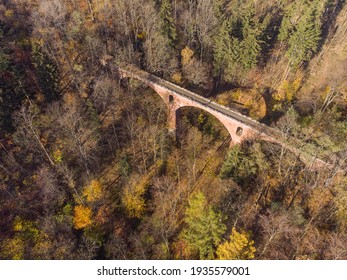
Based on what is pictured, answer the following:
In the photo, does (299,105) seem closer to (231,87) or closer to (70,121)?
(231,87)

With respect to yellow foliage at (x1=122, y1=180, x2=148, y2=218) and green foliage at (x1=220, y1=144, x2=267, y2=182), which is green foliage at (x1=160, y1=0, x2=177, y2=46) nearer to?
green foliage at (x1=220, y1=144, x2=267, y2=182)

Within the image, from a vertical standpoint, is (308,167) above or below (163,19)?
below

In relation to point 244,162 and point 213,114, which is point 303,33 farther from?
point 244,162

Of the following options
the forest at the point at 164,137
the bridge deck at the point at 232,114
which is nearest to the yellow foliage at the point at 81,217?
the forest at the point at 164,137

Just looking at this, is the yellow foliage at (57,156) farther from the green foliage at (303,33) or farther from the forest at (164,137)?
the green foliage at (303,33)

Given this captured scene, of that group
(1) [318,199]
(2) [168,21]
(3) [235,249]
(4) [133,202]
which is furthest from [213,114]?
(2) [168,21]

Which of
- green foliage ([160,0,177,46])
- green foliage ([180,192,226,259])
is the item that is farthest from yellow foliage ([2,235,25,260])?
green foliage ([160,0,177,46])

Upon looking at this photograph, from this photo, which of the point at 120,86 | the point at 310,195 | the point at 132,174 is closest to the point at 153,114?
the point at 120,86
